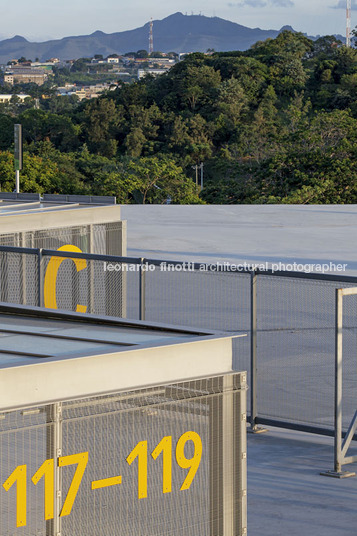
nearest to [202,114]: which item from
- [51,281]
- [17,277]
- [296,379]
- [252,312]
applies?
[17,277]

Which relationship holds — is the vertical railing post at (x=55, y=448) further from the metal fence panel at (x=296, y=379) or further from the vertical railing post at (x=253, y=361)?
the vertical railing post at (x=253, y=361)

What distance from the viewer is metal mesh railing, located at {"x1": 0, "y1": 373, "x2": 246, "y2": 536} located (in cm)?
511

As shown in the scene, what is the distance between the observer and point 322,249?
2431 centimetres

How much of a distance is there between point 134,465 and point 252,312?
15.4 ft

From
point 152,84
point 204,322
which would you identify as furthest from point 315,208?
point 152,84

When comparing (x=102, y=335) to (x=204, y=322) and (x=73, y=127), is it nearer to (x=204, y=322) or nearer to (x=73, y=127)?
(x=204, y=322)

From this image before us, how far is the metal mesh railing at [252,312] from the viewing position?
10.0 meters

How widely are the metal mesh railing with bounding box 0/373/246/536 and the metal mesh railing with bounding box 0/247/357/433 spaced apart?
12.0 ft

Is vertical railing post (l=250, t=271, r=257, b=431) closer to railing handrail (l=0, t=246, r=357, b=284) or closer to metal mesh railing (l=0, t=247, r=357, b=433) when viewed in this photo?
metal mesh railing (l=0, t=247, r=357, b=433)

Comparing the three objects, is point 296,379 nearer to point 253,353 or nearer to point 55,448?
point 253,353

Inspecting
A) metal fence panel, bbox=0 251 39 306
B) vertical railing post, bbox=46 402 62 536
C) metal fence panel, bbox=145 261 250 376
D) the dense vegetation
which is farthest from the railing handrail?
the dense vegetation

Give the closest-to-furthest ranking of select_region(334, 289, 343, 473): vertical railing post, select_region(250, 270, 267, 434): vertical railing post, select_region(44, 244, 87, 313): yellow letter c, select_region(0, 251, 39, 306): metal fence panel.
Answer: select_region(334, 289, 343, 473): vertical railing post
select_region(250, 270, 267, 434): vertical railing post
select_region(44, 244, 87, 313): yellow letter c
select_region(0, 251, 39, 306): metal fence panel

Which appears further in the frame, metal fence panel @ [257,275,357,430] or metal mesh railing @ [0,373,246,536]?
metal fence panel @ [257,275,357,430]

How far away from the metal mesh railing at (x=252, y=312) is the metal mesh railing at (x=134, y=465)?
365 centimetres
